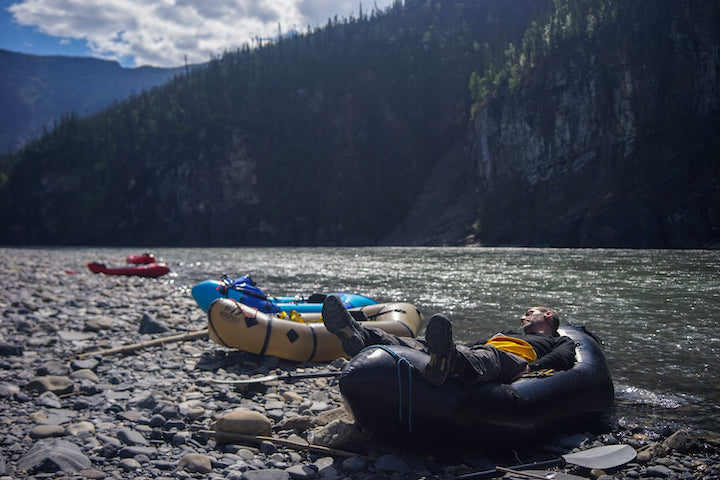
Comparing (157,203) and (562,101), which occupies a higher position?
(562,101)

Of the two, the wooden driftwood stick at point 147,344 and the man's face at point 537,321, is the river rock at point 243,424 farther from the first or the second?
the wooden driftwood stick at point 147,344

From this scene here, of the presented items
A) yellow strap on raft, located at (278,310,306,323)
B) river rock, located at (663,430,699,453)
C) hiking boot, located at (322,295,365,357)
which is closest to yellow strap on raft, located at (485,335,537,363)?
river rock, located at (663,430,699,453)

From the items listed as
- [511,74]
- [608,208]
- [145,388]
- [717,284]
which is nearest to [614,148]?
[608,208]

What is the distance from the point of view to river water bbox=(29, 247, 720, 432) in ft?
19.4

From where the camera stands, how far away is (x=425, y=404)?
4031 mm

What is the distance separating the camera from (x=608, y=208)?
44.5m

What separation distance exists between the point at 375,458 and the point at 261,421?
111 cm

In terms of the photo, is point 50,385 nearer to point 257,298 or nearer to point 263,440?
point 263,440

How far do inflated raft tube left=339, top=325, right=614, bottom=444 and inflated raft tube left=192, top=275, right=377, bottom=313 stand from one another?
5409mm

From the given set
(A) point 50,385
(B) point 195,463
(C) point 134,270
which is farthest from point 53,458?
(C) point 134,270

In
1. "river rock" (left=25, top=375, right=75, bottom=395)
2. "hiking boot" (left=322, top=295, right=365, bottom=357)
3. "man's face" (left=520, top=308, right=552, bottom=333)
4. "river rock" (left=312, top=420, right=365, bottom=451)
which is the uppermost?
"hiking boot" (left=322, top=295, right=365, bottom=357)

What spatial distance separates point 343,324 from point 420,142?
8377cm

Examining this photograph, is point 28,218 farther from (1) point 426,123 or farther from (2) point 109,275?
(2) point 109,275

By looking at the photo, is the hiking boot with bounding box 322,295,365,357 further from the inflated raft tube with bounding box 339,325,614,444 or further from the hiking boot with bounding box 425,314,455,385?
the hiking boot with bounding box 425,314,455,385
